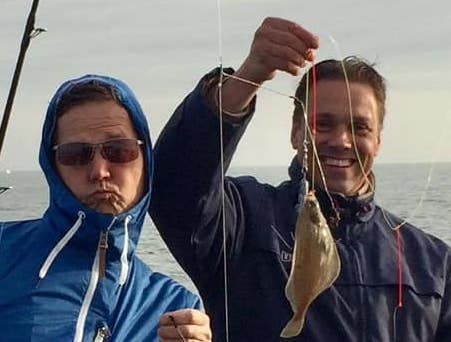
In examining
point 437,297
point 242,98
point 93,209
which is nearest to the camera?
point 93,209

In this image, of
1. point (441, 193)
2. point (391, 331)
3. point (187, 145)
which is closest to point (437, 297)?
point (391, 331)

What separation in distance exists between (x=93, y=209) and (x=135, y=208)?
0.15 m

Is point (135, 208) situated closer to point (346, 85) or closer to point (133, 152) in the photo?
point (133, 152)

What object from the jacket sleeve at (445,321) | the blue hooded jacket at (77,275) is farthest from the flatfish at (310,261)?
the jacket sleeve at (445,321)

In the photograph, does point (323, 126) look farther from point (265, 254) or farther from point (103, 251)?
point (103, 251)

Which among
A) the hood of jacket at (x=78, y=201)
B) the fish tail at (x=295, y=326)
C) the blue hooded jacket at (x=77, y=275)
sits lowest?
the fish tail at (x=295, y=326)

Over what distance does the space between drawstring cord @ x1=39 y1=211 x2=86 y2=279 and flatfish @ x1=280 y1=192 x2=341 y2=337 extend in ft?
2.47

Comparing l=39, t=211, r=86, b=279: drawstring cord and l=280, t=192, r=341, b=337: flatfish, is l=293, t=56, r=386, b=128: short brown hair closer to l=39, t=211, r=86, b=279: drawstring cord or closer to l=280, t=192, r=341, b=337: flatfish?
l=280, t=192, r=341, b=337: flatfish

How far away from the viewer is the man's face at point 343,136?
4.13 metres

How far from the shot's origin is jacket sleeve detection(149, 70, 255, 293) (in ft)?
13.3

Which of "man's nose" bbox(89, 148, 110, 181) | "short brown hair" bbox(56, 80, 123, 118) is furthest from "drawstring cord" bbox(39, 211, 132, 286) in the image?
"short brown hair" bbox(56, 80, 123, 118)

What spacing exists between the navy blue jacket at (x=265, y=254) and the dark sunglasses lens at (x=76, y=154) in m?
0.55

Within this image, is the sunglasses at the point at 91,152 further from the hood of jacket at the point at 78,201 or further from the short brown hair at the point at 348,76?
the short brown hair at the point at 348,76

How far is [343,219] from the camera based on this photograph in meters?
4.25
